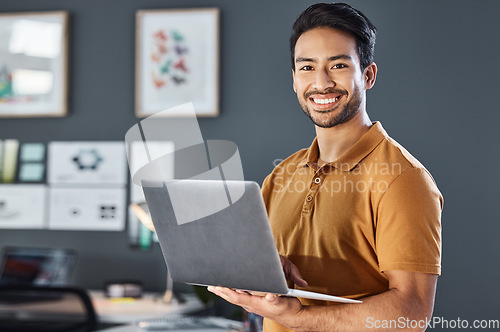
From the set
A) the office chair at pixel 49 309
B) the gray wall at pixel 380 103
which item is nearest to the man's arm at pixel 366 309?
the office chair at pixel 49 309

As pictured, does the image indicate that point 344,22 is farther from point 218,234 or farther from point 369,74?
point 218,234

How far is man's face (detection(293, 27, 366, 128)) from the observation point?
1.44 m

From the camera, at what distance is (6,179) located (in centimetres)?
330

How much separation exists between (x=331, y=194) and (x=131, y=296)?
1.83 m

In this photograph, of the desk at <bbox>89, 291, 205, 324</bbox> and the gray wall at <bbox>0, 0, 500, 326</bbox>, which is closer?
the desk at <bbox>89, 291, 205, 324</bbox>

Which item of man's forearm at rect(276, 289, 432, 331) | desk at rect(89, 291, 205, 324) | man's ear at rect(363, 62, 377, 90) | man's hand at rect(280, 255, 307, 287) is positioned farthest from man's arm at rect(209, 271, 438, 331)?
desk at rect(89, 291, 205, 324)

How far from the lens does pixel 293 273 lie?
1358 millimetres

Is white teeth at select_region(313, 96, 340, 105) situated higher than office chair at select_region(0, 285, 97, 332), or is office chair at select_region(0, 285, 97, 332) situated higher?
white teeth at select_region(313, 96, 340, 105)

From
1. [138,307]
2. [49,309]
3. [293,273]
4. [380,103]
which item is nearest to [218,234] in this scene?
[293,273]

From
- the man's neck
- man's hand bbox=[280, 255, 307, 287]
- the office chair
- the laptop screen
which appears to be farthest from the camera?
the laptop screen

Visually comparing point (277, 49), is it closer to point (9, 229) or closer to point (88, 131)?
point (88, 131)

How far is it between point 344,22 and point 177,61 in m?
1.79

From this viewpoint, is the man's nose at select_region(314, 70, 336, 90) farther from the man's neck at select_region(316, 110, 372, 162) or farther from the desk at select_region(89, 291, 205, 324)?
the desk at select_region(89, 291, 205, 324)

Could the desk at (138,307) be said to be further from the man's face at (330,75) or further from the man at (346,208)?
the man's face at (330,75)
